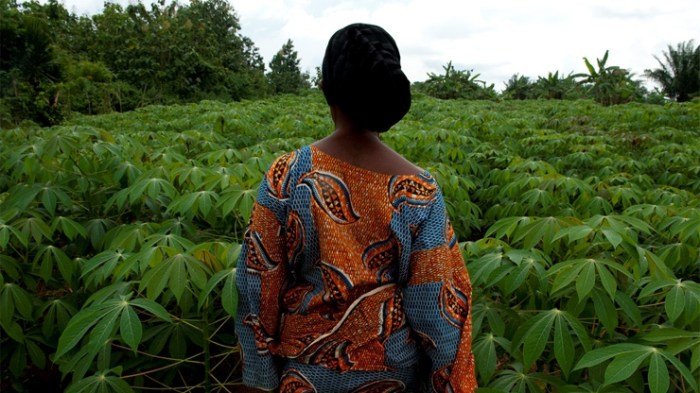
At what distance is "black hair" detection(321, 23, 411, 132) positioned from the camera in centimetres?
86

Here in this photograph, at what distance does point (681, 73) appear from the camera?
24844 millimetres

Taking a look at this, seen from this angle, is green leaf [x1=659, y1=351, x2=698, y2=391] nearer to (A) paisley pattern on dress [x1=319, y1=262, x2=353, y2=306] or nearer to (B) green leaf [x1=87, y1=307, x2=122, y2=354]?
(A) paisley pattern on dress [x1=319, y1=262, x2=353, y2=306]

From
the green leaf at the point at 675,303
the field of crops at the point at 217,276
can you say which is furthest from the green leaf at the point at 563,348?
the green leaf at the point at 675,303

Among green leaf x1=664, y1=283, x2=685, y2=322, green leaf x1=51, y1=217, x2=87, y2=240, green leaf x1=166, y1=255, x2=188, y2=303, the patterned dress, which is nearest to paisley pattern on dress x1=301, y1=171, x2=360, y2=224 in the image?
the patterned dress

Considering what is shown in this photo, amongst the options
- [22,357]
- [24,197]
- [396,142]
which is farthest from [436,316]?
[396,142]

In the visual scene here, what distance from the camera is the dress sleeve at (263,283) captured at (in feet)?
3.28

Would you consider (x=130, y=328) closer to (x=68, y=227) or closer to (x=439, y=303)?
(x=439, y=303)

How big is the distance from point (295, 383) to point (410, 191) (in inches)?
18.4

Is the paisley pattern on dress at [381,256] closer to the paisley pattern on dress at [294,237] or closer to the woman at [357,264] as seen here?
the woman at [357,264]

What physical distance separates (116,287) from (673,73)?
99.5 feet

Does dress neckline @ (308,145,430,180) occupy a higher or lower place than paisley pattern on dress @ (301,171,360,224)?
higher

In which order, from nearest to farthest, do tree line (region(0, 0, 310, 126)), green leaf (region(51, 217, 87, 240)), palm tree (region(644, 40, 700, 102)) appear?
green leaf (region(51, 217, 87, 240)), tree line (region(0, 0, 310, 126)), palm tree (region(644, 40, 700, 102))

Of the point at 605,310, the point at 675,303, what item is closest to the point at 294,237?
the point at 605,310

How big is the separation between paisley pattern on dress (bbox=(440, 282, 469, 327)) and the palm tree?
28.5 m
